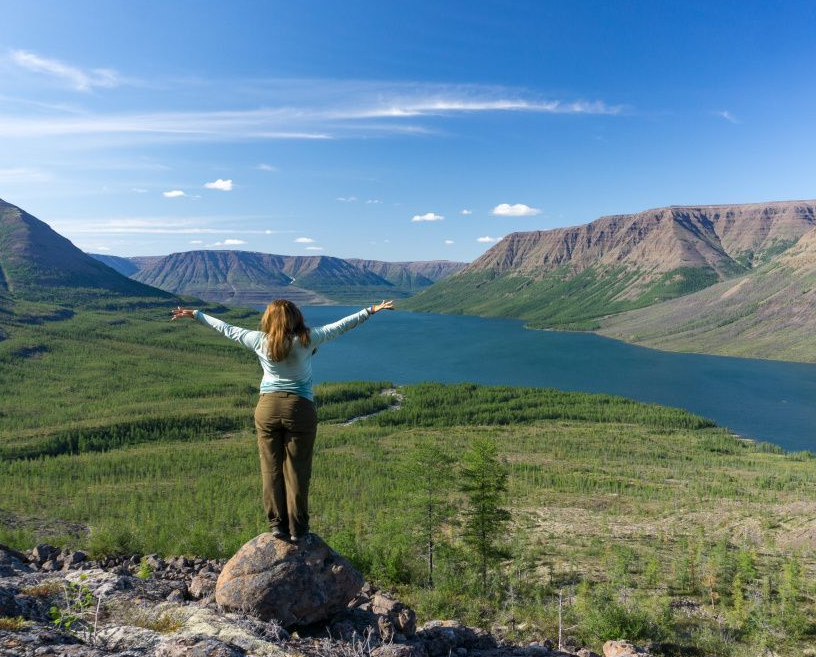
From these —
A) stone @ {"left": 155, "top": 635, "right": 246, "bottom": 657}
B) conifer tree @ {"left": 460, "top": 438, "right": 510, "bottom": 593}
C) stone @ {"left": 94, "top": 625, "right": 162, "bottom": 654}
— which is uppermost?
stone @ {"left": 155, "top": 635, "right": 246, "bottom": 657}

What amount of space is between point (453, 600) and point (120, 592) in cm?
1488

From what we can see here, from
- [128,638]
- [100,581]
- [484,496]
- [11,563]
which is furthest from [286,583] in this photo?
[484,496]

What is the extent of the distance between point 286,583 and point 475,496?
21.0 metres

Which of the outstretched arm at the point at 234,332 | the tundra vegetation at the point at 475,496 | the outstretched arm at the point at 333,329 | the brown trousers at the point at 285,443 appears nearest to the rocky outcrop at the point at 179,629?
the brown trousers at the point at 285,443

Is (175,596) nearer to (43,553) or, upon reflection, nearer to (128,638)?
(128,638)

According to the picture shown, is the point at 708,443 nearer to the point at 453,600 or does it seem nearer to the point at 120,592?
the point at 453,600

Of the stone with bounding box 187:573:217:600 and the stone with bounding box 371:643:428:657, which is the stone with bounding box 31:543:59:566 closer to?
the stone with bounding box 187:573:217:600

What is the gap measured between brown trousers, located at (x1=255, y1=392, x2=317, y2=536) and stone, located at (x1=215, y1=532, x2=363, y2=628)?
1.68 m

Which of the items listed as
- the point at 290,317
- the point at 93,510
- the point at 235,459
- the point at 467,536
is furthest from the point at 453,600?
the point at 235,459

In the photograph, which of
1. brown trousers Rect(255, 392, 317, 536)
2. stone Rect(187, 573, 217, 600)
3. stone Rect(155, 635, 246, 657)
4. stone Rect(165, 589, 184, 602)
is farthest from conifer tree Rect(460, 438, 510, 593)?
stone Rect(155, 635, 246, 657)

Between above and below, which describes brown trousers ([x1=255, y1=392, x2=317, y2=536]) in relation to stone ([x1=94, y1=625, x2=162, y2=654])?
above

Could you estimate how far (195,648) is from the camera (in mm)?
7086

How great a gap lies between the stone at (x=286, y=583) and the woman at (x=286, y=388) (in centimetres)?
218

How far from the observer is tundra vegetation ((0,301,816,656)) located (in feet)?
82.3
